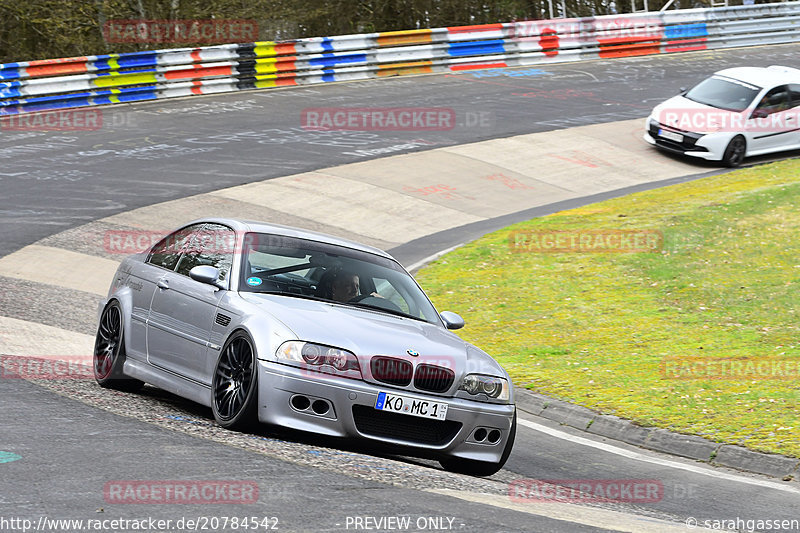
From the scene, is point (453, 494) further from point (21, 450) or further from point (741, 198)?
point (741, 198)

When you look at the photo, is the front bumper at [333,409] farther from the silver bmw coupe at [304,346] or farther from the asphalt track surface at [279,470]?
the asphalt track surface at [279,470]

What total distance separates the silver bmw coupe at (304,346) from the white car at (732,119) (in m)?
16.5

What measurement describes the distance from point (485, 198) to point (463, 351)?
536 inches

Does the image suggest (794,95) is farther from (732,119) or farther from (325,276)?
(325,276)

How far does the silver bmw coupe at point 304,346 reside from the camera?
6754mm

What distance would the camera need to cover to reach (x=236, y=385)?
23.1 feet

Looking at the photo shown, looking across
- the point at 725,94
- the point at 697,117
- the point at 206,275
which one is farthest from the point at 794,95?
the point at 206,275

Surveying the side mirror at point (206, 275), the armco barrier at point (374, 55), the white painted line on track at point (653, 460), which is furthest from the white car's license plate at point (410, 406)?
the armco barrier at point (374, 55)

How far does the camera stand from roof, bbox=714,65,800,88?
79.6 feet

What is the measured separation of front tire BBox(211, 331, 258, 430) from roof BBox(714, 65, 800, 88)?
781 inches

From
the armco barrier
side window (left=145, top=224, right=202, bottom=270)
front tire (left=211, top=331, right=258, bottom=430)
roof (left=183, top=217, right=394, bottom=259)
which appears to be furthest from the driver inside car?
the armco barrier

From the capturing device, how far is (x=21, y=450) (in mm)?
6160

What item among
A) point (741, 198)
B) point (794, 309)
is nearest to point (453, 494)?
point (794, 309)

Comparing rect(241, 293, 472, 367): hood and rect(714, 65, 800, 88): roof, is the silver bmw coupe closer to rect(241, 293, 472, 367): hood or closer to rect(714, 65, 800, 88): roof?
rect(241, 293, 472, 367): hood
